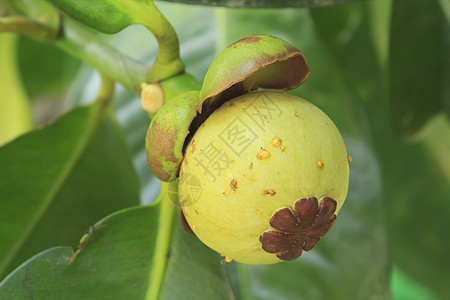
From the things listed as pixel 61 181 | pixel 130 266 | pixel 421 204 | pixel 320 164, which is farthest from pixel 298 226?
pixel 421 204

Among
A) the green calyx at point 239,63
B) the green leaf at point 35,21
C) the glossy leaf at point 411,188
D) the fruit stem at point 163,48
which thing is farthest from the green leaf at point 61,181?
the glossy leaf at point 411,188

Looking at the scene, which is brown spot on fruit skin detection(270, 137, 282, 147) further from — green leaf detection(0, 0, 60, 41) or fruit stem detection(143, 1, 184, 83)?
green leaf detection(0, 0, 60, 41)

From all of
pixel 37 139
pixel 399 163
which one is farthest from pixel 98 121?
pixel 399 163

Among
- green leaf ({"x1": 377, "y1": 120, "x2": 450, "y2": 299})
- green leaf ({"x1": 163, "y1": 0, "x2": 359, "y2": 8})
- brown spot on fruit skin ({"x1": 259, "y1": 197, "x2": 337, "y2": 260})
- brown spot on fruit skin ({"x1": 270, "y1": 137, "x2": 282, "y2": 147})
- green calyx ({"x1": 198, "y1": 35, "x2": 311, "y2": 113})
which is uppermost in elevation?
green calyx ({"x1": 198, "y1": 35, "x2": 311, "y2": 113})

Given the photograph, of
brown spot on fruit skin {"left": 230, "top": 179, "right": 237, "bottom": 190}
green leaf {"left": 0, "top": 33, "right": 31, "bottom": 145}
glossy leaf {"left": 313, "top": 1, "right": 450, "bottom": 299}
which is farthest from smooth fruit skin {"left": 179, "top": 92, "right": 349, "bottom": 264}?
green leaf {"left": 0, "top": 33, "right": 31, "bottom": 145}

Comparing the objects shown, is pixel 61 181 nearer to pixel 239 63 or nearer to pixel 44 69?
pixel 239 63
